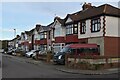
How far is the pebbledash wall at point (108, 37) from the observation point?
100 ft

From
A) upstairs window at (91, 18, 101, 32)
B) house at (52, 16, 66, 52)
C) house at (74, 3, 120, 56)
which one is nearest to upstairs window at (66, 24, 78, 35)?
house at (52, 16, 66, 52)

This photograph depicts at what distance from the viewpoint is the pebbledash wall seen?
30.6 m

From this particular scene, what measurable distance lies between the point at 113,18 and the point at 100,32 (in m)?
2.48

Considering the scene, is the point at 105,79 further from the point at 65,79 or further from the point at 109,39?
the point at 109,39

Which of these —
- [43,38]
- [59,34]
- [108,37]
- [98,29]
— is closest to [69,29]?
[59,34]

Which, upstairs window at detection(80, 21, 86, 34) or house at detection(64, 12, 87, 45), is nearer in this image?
upstairs window at detection(80, 21, 86, 34)

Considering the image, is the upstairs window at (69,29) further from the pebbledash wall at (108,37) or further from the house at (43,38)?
the house at (43,38)

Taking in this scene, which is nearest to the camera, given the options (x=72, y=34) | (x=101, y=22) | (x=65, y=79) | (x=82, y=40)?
(x=65, y=79)

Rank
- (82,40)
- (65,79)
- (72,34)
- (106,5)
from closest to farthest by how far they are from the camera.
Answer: (65,79) → (106,5) → (82,40) → (72,34)

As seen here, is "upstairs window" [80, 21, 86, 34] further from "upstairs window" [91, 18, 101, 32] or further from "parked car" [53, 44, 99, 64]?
"parked car" [53, 44, 99, 64]

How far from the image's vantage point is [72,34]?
1533 inches

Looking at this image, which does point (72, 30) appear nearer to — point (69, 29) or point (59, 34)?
point (69, 29)

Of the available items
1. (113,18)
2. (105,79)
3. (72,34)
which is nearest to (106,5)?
(113,18)

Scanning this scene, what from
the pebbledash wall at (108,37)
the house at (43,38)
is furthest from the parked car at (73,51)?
the house at (43,38)
